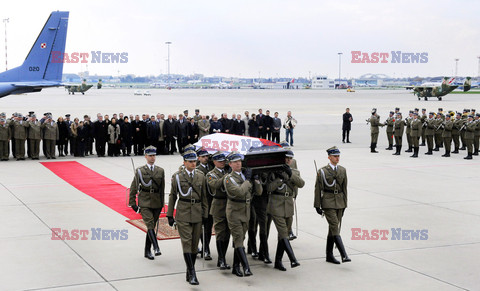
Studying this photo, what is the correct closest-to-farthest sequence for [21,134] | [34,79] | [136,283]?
[136,283] → [21,134] → [34,79]

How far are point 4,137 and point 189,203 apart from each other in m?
13.6

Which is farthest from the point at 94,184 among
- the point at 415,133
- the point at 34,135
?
the point at 415,133

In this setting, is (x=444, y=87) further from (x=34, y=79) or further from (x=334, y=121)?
(x=34, y=79)

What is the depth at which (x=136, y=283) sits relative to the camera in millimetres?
7020

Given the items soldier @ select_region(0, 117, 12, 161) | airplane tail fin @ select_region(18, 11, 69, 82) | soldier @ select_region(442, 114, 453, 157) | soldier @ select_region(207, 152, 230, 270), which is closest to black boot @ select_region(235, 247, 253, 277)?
soldier @ select_region(207, 152, 230, 270)

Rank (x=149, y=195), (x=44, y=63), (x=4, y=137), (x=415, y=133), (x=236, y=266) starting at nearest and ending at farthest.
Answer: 1. (x=236, y=266)
2. (x=149, y=195)
3. (x=4, y=137)
4. (x=415, y=133)
5. (x=44, y=63)

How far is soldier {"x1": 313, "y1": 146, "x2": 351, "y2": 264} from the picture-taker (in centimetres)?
797

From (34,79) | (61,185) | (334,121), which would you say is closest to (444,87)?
(334,121)

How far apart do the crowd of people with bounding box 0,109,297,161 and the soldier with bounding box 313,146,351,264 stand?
→ 43.8ft

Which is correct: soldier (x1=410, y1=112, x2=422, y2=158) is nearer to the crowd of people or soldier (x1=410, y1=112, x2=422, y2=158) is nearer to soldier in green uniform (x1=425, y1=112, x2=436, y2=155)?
soldier in green uniform (x1=425, y1=112, x2=436, y2=155)

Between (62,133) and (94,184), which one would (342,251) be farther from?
(62,133)

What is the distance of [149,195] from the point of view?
26.6 feet

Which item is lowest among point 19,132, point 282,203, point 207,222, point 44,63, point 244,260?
point 244,260

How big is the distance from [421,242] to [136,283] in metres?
4.75
